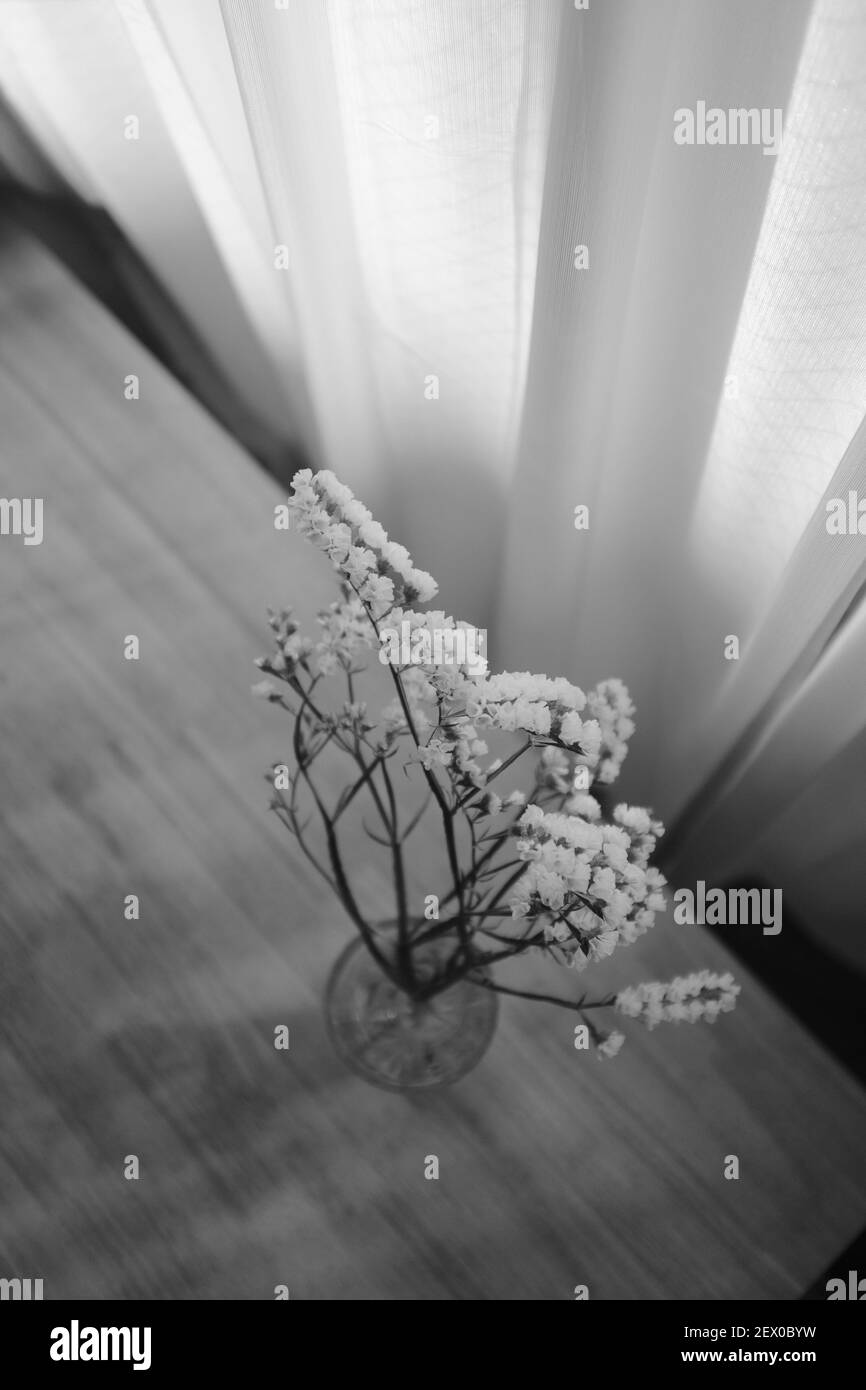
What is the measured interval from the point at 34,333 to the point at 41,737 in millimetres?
488

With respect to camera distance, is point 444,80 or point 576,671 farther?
point 576,671

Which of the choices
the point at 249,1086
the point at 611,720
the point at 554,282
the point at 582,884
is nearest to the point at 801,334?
the point at 554,282

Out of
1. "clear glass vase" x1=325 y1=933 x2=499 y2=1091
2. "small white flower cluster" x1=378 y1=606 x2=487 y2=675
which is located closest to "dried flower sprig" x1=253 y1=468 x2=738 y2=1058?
"small white flower cluster" x1=378 y1=606 x2=487 y2=675

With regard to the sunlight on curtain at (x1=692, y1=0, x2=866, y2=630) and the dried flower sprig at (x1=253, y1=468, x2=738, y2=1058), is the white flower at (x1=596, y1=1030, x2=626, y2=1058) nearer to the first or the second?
the dried flower sprig at (x1=253, y1=468, x2=738, y2=1058)

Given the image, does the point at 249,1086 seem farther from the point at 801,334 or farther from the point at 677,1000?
the point at 801,334

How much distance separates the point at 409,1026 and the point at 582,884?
45 centimetres

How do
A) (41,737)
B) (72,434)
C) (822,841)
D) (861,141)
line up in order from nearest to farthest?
(861,141), (41,737), (72,434), (822,841)

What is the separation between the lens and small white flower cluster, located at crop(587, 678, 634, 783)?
0.75 m

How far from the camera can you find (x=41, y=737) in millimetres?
1123

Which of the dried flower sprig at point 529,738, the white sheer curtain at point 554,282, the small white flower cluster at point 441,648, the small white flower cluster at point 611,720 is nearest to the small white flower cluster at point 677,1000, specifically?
the dried flower sprig at point 529,738

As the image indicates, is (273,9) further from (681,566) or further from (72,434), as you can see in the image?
(681,566)

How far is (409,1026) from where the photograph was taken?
102 cm

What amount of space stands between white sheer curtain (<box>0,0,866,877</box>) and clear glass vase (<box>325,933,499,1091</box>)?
42 centimetres
